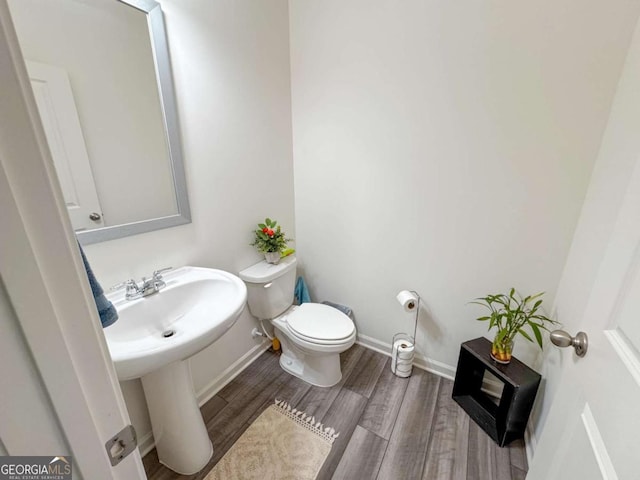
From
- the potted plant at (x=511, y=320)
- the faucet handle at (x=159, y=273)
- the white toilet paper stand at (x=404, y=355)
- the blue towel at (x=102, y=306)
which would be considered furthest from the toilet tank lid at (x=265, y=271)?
the potted plant at (x=511, y=320)

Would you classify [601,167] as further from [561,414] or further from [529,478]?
[529,478]

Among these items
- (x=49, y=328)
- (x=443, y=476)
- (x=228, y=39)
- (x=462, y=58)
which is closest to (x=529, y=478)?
(x=443, y=476)

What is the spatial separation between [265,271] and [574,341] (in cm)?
137

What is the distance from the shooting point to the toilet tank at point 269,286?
63.7 inches

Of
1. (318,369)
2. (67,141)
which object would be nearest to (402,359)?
(318,369)

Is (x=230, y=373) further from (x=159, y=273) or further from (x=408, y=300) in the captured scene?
(x=408, y=300)

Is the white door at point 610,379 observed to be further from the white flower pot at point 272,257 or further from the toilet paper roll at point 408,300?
the white flower pot at point 272,257

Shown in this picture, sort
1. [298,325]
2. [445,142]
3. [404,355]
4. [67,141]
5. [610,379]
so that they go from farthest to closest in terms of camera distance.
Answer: [404,355] < [298,325] < [445,142] < [67,141] < [610,379]

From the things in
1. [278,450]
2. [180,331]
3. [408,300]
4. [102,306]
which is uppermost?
[102,306]

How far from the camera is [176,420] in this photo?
1.16m

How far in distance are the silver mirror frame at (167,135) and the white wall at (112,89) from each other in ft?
0.08

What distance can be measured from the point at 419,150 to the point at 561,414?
1.23 m

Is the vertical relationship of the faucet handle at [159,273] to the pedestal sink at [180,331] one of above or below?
above

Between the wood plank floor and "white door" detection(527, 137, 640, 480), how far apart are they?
723mm
